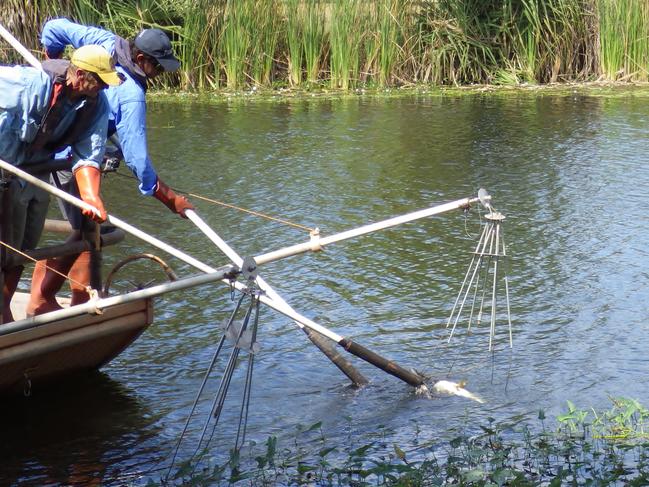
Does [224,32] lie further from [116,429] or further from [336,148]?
[116,429]

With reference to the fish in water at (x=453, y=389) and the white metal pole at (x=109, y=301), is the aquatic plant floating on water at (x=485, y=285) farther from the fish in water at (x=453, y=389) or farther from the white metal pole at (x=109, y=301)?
the white metal pole at (x=109, y=301)

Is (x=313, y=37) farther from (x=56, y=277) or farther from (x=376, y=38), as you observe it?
(x=56, y=277)

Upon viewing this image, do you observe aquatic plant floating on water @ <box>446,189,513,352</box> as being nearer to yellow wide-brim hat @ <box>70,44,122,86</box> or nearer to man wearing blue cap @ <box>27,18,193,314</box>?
man wearing blue cap @ <box>27,18,193,314</box>

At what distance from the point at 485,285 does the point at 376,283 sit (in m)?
1.46

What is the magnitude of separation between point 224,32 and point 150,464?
35.1ft

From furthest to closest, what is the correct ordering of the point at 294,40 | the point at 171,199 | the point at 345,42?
the point at 294,40 < the point at 345,42 < the point at 171,199

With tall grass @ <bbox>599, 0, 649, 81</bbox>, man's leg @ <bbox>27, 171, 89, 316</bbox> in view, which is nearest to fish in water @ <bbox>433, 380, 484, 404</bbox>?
man's leg @ <bbox>27, 171, 89, 316</bbox>

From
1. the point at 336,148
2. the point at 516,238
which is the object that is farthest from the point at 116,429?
the point at 336,148

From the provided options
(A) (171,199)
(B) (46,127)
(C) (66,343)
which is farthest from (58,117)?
(C) (66,343)

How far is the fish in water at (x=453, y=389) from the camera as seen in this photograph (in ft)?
18.7

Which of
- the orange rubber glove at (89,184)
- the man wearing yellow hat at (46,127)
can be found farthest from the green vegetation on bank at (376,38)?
the orange rubber glove at (89,184)

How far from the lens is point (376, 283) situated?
24.6 ft

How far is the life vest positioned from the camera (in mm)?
5012

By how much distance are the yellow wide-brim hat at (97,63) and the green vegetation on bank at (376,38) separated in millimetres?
10140
